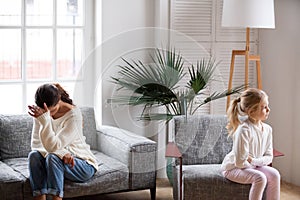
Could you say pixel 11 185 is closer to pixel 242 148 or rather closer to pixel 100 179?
pixel 100 179

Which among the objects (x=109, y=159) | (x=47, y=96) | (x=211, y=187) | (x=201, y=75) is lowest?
(x=211, y=187)

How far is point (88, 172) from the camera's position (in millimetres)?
3877

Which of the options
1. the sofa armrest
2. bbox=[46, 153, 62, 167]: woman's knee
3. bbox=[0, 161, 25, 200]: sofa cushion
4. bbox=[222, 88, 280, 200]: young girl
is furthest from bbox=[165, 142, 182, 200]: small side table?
bbox=[0, 161, 25, 200]: sofa cushion

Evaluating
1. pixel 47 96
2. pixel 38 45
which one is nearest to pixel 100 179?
pixel 47 96

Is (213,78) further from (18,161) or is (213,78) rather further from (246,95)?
(18,161)

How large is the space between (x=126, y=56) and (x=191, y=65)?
1.73 ft

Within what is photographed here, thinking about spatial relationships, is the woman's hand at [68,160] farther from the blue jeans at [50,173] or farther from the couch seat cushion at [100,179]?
the couch seat cushion at [100,179]

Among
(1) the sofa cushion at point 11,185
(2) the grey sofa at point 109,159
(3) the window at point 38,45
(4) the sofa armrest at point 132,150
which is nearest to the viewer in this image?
(1) the sofa cushion at point 11,185

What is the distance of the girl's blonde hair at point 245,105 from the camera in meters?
3.91

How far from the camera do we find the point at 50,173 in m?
3.74

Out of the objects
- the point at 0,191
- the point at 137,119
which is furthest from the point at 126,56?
the point at 0,191

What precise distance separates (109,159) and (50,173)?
0.60 meters

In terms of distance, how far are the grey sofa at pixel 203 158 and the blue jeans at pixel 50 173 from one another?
0.66m

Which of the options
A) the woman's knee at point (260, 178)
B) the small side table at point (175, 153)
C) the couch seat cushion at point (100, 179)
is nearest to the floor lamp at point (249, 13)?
the small side table at point (175, 153)
